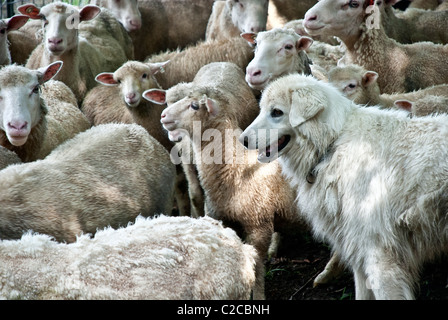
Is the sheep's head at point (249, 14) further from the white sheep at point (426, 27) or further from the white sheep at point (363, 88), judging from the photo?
the white sheep at point (363, 88)

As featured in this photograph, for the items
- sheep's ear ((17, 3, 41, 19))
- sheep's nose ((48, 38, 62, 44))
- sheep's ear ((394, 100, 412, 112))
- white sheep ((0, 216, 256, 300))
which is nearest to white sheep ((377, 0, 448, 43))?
sheep's ear ((394, 100, 412, 112))

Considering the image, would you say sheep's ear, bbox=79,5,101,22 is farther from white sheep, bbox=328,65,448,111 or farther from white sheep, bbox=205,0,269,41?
white sheep, bbox=328,65,448,111

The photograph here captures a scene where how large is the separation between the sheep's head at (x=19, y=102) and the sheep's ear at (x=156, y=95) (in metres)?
0.98

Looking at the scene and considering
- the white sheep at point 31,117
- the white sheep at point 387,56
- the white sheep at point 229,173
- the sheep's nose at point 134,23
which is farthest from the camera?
the sheep's nose at point 134,23

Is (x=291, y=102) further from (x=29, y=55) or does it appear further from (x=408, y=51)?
(x=29, y=55)

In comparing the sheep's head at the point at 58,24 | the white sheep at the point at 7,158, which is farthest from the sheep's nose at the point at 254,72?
the sheep's head at the point at 58,24

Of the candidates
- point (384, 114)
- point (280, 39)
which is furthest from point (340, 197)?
point (280, 39)

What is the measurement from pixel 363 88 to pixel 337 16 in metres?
0.87

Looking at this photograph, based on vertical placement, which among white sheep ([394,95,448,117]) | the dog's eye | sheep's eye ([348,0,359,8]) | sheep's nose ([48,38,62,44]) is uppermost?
the dog's eye

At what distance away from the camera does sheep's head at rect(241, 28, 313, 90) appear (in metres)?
6.05

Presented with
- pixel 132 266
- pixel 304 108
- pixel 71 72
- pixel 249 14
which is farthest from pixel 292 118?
pixel 249 14

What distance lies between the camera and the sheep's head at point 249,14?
8.25m

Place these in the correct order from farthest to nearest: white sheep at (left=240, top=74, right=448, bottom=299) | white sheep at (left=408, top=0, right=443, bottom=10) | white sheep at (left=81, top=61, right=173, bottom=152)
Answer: white sheep at (left=408, top=0, right=443, bottom=10) → white sheep at (left=81, top=61, right=173, bottom=152) → white sheep at (left=240, top=74, right=448, bottom=299)
